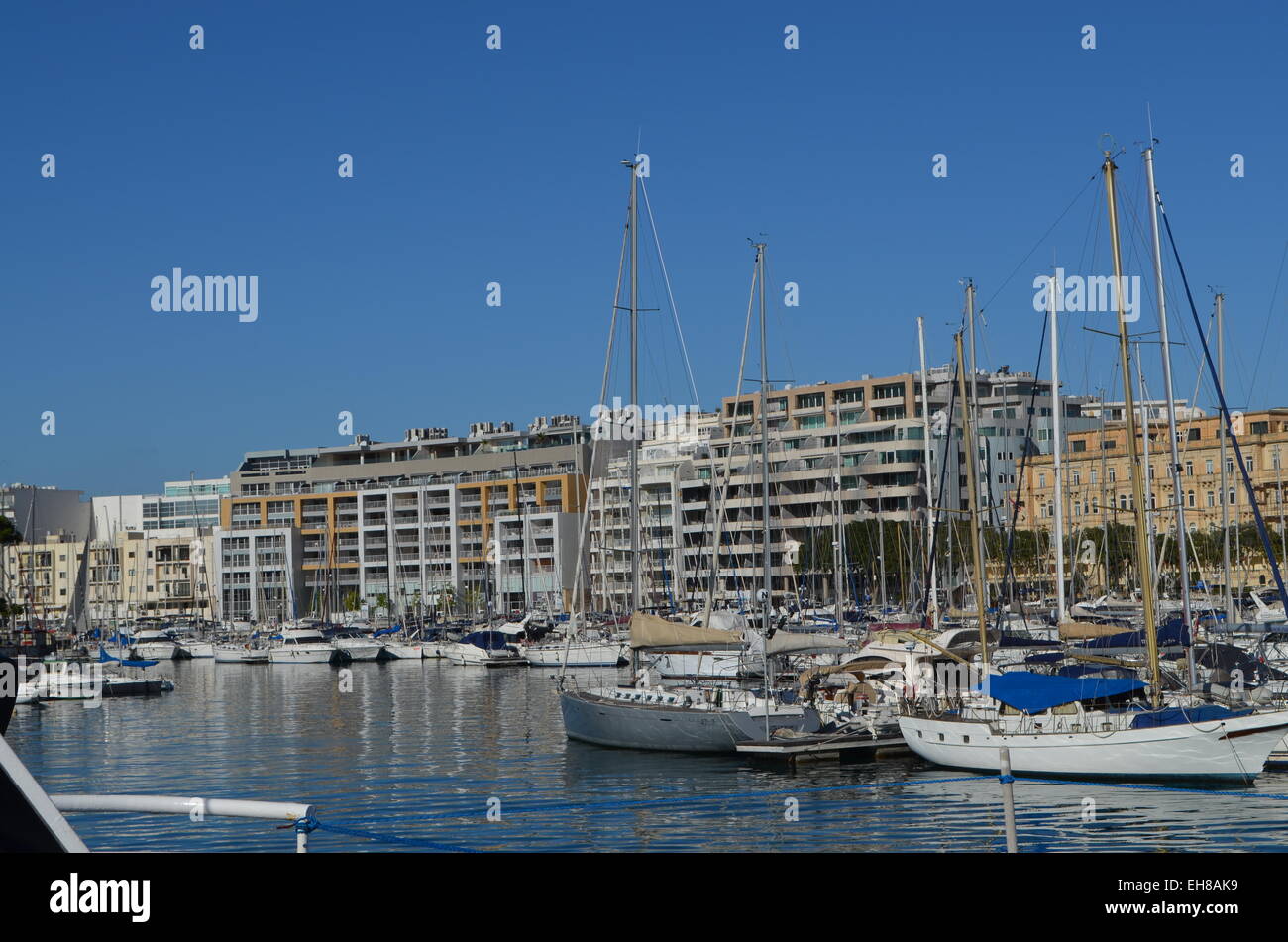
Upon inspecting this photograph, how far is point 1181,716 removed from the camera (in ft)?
95.1

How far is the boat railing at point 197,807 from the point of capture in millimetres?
5781

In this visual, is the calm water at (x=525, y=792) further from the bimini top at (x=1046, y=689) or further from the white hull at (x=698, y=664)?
the white hull at (x=698, y=664)

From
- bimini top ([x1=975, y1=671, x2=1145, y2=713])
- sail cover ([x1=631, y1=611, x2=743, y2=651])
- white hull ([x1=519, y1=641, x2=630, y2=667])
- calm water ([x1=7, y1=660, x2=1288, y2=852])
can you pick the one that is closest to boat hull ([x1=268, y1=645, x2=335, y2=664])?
white hull ([x1=519, y1=641, x2=630, y2=667])

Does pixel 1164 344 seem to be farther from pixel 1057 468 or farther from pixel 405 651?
pixel 405 651

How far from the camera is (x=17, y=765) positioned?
3641 millimetres

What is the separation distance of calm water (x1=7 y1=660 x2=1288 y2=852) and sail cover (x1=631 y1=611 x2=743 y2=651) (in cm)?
316

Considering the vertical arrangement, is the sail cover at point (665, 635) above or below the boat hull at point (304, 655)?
above

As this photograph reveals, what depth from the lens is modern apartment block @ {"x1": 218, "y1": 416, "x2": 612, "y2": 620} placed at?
505ft

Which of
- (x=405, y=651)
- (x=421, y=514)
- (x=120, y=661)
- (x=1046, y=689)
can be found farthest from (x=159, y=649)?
(x=1046, y=689)

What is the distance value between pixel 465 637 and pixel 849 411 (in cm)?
6109

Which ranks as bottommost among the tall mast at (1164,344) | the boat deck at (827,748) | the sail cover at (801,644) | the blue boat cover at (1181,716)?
the boat deck at (827,748)

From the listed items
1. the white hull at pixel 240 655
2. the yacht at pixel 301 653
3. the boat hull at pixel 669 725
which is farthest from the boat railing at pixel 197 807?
the white hull at pixel 240 655

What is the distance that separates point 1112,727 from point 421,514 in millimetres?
135799
